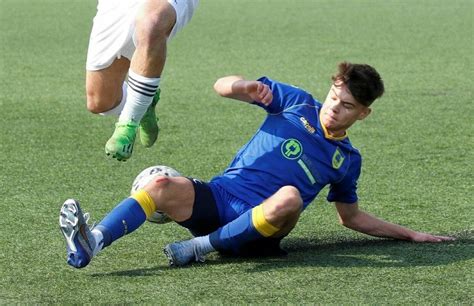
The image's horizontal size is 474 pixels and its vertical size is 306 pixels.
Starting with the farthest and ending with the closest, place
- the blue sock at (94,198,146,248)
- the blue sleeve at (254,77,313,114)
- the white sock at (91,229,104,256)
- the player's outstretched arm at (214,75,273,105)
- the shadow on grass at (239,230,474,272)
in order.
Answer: the blue sleeve at (254,77,313,114), the player's outstretched arm at (214,75,273,105), the shadow on grass at (239,230,474,272), the blue sock at (94,198,146,248), the white sock at (91,229,104,256)

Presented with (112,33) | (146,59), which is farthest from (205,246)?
(112,33)

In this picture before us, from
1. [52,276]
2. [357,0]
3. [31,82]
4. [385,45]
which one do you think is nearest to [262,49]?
[385,45]

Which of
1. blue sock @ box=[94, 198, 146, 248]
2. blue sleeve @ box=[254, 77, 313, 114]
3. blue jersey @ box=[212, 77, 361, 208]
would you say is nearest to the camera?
blue sock @ box=[94, 198, 146, 248]

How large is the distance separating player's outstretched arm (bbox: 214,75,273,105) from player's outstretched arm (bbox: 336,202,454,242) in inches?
27.4

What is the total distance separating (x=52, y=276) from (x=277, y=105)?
1.35 m

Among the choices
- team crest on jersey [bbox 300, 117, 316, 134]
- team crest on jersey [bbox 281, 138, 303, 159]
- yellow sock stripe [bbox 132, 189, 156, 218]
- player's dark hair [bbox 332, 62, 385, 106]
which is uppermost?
player's dark hair [bbox 332, 62, 385, 106]

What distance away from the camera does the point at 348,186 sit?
5.32 metres

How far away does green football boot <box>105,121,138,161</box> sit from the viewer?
17.2ft

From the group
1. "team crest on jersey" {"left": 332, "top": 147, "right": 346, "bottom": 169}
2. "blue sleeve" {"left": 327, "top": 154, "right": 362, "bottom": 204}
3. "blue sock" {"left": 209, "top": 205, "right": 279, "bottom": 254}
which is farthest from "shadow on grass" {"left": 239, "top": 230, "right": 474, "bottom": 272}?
"team crest on jersey" {"left": 332, "top": 147, "right": 346, "bottom": 169}

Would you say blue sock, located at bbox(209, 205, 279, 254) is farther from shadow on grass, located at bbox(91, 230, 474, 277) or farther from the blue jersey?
the blue jersey

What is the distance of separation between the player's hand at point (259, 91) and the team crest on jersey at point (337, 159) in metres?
0.40

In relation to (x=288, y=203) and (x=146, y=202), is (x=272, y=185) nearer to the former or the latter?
(x=288, y=203)

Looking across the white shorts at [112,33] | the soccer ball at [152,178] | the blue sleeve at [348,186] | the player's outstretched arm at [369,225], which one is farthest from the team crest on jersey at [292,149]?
the white shorts at [112,33]

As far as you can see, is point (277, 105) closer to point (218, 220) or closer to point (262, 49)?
point (218, 220)
